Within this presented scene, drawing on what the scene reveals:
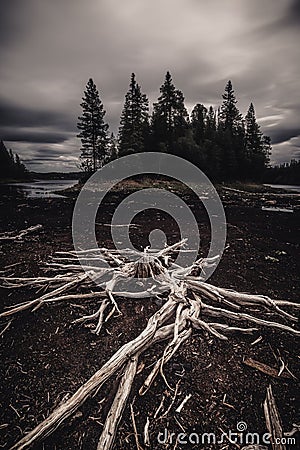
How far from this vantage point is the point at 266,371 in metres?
3.46

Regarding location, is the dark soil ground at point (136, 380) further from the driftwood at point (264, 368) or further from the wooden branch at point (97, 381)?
the wooden branch at point (97, 381)

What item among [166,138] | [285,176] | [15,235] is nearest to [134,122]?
[166,138]

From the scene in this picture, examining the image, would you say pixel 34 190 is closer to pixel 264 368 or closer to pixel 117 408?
pixel 117 408

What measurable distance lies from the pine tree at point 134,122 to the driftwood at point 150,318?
40104 mm

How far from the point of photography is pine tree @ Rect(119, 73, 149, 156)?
4344 centimetres

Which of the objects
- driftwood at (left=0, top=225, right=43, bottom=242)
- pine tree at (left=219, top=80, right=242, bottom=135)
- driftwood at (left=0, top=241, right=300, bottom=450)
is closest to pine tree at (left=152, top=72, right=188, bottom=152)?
pine tree at (left=219, top=80, right=242, bottom=135)

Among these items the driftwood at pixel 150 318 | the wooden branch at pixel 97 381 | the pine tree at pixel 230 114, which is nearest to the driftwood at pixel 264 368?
the driftwood at pixel 150 318

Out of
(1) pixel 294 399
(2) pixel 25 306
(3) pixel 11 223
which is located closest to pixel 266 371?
(1) pixel 294 399

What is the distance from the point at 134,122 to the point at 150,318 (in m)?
44.7

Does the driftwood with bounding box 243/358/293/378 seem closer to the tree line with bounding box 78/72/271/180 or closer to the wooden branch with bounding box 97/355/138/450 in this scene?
the wooden branch with bounding box 97/355/138/450

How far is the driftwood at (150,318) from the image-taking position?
8.83ft

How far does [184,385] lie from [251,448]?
36.7 inches

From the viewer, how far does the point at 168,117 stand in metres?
47.9

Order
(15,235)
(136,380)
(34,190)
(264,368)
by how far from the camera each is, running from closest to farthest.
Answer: (136,380), (264,368), (15,235), (34,190)
